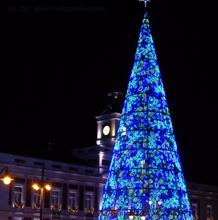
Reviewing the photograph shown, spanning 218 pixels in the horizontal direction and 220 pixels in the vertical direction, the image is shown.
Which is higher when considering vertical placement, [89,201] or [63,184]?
[63,184]

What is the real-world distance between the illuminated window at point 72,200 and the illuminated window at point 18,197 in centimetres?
602

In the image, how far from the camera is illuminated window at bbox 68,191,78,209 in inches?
2160

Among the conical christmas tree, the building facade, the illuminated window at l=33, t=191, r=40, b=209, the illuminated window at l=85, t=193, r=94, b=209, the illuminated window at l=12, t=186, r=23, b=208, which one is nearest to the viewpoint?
the conical christmas tree

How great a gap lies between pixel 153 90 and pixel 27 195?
78.0 feet

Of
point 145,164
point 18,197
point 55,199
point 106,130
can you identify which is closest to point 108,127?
point 106,130

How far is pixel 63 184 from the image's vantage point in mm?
54219

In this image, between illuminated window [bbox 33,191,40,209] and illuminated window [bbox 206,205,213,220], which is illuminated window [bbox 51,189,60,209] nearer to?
illuminated window [bbox 33,191,40,209]

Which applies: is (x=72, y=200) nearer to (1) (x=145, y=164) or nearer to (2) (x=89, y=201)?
(2) (x=89, y=201)

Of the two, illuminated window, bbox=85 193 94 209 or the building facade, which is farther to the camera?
illuminated window, bbox=85 193 94 209

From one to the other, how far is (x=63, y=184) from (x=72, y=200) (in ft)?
7.18

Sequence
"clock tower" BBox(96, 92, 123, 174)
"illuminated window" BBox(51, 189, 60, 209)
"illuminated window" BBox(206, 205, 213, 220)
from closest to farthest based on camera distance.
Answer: "illuminated window" BBox(51, 189, 60, 209), "clock tower" BBox(96, 92, 123, 174), "illuminated window" BBox(206, 205, 213, 220)

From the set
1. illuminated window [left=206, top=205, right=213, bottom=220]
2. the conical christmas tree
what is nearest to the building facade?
illuminated window [left=206, top=205, right=213, bottom=220]

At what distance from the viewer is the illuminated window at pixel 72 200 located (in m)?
54.9

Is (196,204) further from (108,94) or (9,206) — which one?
(9,206)
